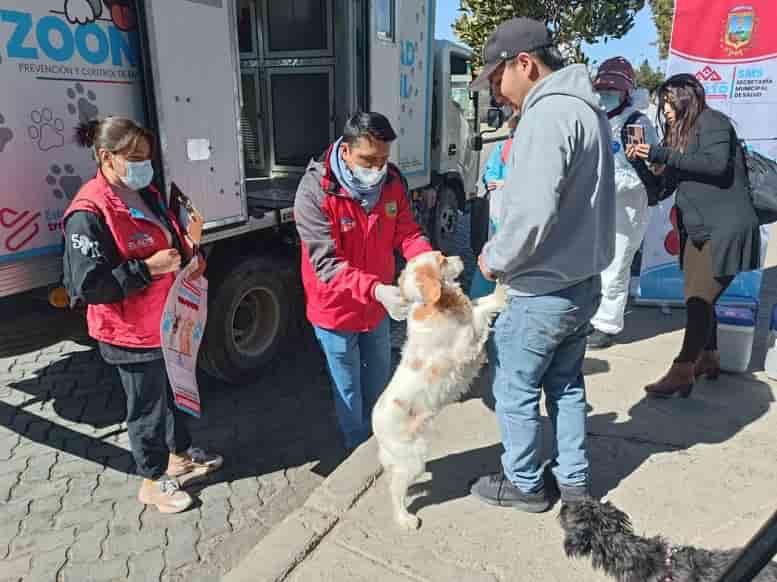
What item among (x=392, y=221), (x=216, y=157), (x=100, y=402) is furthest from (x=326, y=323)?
(x=100, y=402)

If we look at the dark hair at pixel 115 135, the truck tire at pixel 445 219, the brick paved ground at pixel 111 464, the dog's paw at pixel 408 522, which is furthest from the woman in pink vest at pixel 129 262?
the truck tire at pixel 445 219

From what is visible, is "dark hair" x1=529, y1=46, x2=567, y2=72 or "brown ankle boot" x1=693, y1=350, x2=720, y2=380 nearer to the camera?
"dark hair" x1=529, y1=46, x2=567, y2=72

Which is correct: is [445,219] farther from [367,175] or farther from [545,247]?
[545,247]

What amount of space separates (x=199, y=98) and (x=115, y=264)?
5.00ft

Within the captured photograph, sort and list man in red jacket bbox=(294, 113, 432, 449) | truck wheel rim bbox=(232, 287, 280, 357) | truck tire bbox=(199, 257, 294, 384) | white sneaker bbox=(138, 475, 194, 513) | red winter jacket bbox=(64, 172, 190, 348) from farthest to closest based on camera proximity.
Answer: truck wheel rim bbox=(232, 287, 280, 357) → truck tire bbox=(199, 257, 294, 384) → white sneaker bbox=(138, 475, 194, 513) → man in red jacket bbox=(294, 113, 432, 449) → red winter jacket bbox=(64, 172, 190, 348)

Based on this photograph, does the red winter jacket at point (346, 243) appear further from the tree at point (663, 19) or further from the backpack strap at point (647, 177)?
the tree at point (663, 19)

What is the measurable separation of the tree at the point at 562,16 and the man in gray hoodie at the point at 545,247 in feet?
44.6

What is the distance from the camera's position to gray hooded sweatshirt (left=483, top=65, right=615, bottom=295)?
82.9 inches

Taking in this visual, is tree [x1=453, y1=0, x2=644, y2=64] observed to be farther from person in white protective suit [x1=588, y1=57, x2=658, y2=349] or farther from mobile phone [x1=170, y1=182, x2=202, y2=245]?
mobile phone [x1=170, y1=182, x2=202, y2=245]

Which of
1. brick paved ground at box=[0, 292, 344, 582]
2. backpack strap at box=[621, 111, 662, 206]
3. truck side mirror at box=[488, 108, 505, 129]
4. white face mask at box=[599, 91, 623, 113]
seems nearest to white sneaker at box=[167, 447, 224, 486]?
brick paved ground at box=[0, 292, 344, 582]

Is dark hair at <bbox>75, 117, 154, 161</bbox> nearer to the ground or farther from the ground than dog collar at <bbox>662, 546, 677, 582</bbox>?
farther from the ground

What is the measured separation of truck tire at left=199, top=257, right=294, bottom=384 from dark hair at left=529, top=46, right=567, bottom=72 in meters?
2.71

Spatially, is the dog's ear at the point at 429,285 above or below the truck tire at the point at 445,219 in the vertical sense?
above

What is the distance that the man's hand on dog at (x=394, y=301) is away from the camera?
2.60 metres
